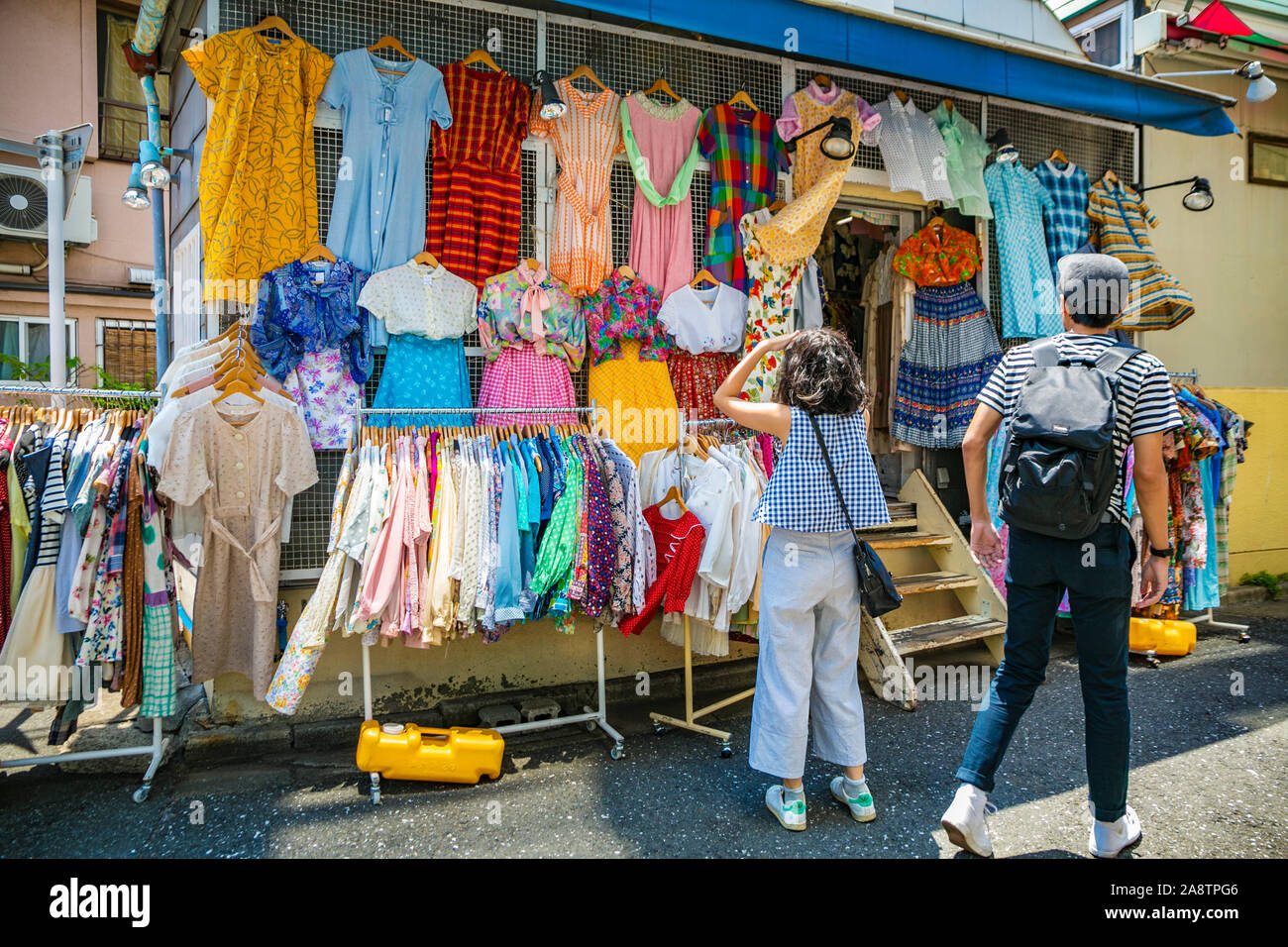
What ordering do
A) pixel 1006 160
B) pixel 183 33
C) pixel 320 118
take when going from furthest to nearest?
1. pixel 1006 160
2. pixel 183 33
3. pixel 320 118

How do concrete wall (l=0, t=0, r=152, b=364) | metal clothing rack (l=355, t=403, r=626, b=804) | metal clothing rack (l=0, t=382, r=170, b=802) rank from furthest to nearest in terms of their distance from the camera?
concrete wall (l=0, t=0, r=152, b=364), metal clothing rack (l=355, t=403, r=626, b=804), metal clothing rack (l=0, t=382, r=170, b=802)

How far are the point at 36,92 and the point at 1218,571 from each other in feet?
44.2

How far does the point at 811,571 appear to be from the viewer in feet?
10.2

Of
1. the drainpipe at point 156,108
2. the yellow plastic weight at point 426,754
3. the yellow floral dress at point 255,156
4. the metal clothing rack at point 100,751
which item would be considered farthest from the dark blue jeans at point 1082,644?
the drainpipe at point 156,108

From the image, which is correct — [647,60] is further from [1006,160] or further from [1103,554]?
[1103,554]

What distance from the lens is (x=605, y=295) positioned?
4.75 metres

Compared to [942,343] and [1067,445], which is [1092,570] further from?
[942,343]

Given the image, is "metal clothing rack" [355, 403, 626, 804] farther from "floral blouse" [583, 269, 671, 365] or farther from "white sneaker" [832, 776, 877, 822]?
"white sneaker" [832, 776, 877, 822]

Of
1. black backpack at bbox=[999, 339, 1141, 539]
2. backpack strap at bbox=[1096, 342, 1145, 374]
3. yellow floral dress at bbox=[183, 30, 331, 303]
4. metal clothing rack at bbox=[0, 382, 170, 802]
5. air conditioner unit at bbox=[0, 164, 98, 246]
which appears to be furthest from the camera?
air conditioner unit at bbox=[0, 164, 98, 246]

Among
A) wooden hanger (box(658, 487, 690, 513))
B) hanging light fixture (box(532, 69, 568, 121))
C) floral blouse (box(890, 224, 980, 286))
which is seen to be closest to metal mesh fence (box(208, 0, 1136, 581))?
hanging light fixture (box(532, 69, 568, 121))

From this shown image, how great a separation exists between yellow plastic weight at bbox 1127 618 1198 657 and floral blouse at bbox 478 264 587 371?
4.09 metres

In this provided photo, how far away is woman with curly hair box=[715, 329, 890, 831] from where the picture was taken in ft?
10.2

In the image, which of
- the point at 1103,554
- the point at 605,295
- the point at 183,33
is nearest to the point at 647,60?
the point at 605,295

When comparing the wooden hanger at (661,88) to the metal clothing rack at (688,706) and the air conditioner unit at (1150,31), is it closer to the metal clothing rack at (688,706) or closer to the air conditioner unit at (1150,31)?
the metal clothing rack at (688,706)
